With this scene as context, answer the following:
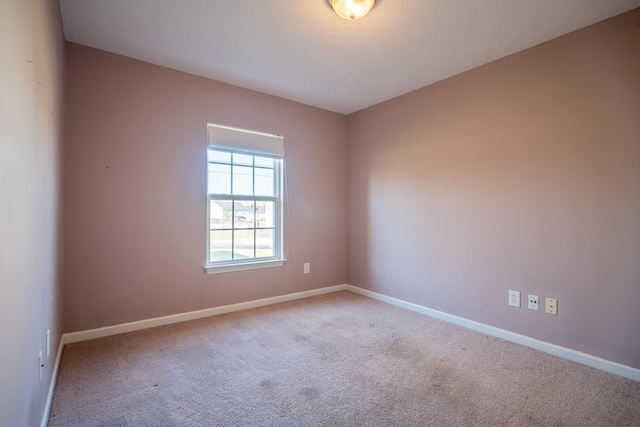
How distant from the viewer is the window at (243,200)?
10.6ft

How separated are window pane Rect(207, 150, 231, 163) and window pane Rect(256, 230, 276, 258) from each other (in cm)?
86

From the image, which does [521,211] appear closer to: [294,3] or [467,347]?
[467,347]

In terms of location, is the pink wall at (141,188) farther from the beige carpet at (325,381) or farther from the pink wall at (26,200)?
the pink wall at (26,200)

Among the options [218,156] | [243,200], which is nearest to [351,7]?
[218,156]

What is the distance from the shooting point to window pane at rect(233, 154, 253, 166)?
340cm

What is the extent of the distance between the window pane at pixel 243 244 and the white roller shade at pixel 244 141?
880 millimetres

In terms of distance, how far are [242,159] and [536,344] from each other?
3.16 m

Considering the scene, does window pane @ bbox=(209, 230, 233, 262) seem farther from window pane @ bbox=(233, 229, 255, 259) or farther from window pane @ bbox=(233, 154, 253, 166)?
window pane @ bbox=(233, 154, 253, 166)

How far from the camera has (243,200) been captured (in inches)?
136

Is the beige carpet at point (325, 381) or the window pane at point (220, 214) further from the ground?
the window pane at point (220, 214)

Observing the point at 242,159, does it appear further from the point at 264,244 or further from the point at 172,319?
the point at 172,319

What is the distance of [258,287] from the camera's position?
11.6 ft

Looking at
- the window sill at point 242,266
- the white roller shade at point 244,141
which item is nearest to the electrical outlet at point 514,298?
the window sill at point 242,266

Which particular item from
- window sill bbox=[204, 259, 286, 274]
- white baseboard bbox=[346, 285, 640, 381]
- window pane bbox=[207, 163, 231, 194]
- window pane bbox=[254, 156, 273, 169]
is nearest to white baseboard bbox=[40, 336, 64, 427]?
window sill bbox=[204, 259, 286, 274]
